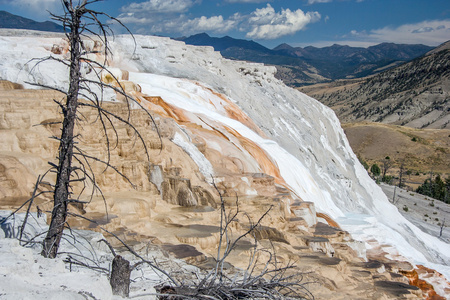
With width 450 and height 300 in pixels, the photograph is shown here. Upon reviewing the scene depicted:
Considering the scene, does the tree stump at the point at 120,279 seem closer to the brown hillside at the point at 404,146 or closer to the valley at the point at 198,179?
the valley at the point at 198,179

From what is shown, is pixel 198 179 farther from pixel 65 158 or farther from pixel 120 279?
pixel 120 279

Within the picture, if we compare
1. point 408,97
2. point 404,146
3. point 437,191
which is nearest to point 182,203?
point 437,191

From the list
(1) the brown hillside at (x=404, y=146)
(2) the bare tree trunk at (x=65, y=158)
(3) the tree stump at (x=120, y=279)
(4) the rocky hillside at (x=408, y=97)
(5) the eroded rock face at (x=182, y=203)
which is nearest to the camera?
(3) the tree stump at (x=120, y=279)

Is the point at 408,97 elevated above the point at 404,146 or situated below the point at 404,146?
above

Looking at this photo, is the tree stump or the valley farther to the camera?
the valley

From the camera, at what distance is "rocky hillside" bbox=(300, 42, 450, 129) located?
81.1m

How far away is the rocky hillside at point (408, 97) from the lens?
81.1 metres

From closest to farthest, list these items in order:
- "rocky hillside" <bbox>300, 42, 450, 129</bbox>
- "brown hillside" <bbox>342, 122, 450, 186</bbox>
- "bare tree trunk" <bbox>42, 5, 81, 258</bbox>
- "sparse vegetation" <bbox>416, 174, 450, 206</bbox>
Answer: "bare tree trunk" <bbox>42, 5, 81, 258</bbox> < "sparse vegetation" <bbox>416, 174, 450, 206</bbox> < "brown hillside" <bbox>342, 122, 450, 186</bbox> < "rocky hillside" <bbox>300, 42, 450, 129</bbox>

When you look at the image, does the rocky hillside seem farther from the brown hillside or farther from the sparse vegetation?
the sparse vegetation

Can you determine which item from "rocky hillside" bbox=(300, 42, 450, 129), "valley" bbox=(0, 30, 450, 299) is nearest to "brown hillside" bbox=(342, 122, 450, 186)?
"rocky hillside" bbox=(300, 42, 450, 129)

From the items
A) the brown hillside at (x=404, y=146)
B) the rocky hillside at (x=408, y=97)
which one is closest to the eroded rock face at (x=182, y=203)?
the brown hillside at (x=404, y=146)

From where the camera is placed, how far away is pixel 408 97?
89312 millimetres

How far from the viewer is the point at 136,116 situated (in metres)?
9.99

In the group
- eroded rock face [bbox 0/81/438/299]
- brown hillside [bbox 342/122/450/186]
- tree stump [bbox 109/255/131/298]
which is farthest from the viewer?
brown hillside [bbox 342/122/450/186]
